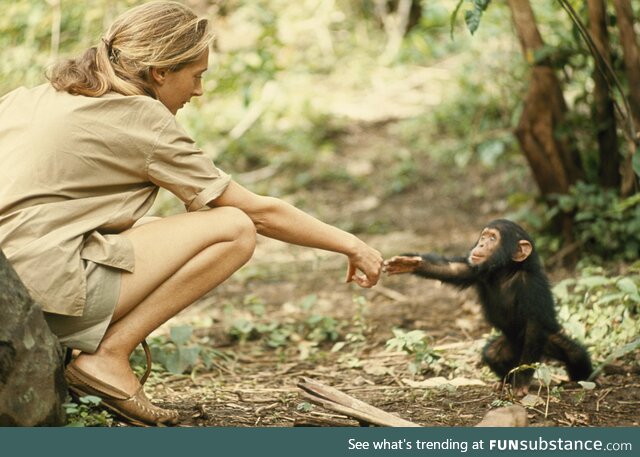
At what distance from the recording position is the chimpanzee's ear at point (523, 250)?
412 centimetres

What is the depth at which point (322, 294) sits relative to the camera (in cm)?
641

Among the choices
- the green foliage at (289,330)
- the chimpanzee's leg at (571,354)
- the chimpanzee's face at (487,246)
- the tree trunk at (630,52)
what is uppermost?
the tree trunk at (630,52)

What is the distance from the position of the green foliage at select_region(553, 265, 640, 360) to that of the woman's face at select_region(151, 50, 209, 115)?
7.82 feet

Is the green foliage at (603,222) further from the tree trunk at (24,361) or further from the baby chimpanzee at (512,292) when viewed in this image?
the tree trunk at (24,361)

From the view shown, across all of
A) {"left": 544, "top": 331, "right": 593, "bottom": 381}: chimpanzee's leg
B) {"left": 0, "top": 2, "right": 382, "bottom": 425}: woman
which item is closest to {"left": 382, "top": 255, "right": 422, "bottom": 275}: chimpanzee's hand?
{"left": 0, "top": 2, "right": 382, "bottom": 425}: woman

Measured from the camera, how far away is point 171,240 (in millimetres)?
3428

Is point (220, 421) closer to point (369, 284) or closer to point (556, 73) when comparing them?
point (369, 284)

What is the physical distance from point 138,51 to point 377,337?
250 cm

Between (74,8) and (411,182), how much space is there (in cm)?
378

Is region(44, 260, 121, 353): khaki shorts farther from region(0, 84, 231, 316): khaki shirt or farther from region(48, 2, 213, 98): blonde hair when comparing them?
region(48, 2, 213, 98): blonde hair

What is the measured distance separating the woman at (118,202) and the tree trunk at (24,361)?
175mm

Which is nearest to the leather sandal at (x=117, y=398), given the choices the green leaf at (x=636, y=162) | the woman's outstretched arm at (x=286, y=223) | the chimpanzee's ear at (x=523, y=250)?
the woman's outstretched arm at (x=286, y=223)

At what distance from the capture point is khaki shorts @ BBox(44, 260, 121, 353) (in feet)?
10.7

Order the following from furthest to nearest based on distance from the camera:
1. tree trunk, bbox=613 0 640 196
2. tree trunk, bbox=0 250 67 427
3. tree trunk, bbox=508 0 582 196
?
tree trunk, bbox=508 0 582 196, tree trunk, bbox=613 0 640 196, tree trunk, bbox=0 250 67 427
